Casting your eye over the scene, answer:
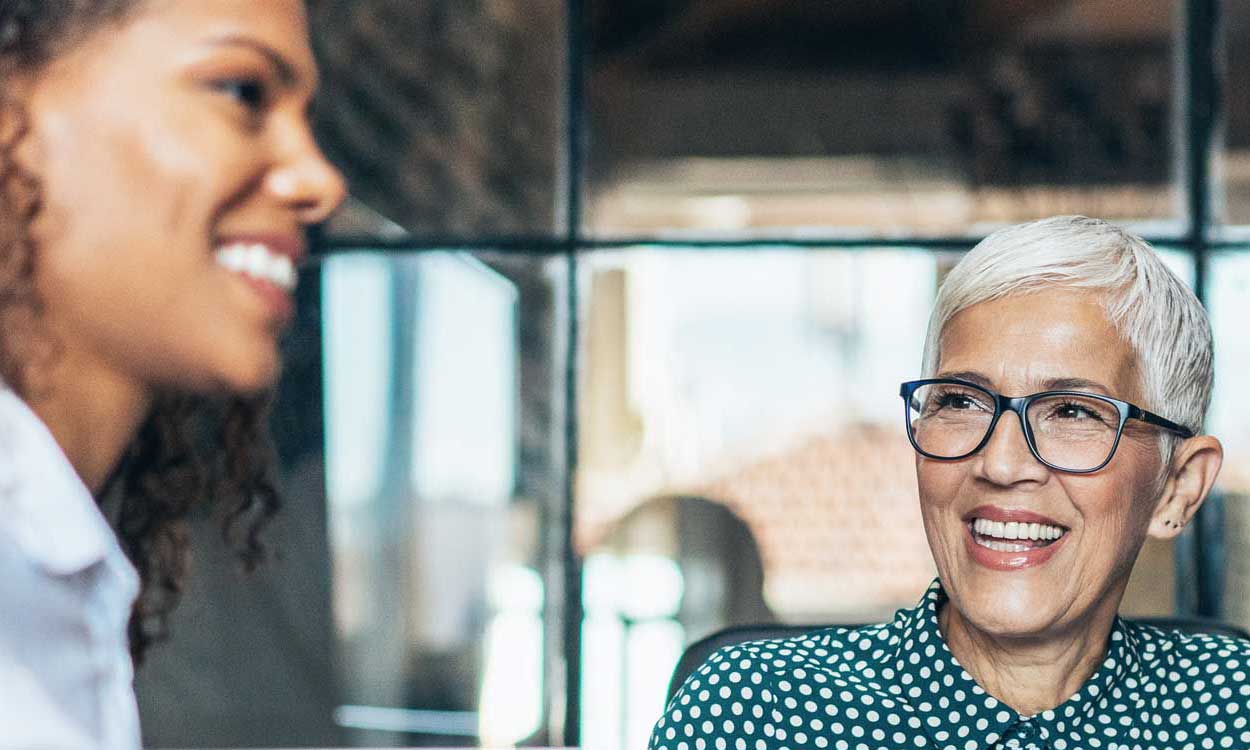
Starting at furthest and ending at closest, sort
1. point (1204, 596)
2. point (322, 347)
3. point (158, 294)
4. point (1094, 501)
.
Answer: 1. point (322, 347)
2. point (1204, 596)
3. point (1094, 501)
4. point (158, 294)

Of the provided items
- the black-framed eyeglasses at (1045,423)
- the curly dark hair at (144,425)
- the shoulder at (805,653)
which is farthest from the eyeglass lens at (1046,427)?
the curly dark hair at (144,425)

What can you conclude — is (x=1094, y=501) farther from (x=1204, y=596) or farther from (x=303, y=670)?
(x=303, y=670)

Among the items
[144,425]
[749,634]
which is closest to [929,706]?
[749,634]

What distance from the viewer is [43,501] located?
1.85ft

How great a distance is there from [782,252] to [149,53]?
7.74 feet

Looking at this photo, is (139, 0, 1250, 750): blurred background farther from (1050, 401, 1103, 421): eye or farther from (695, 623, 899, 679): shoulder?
(1050, 401, 1103, 421): eye

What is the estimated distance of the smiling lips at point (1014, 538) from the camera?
1.33 metres

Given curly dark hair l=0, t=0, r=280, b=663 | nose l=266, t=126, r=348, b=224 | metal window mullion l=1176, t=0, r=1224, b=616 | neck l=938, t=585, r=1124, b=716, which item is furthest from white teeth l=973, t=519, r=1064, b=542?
metal window mullion l=1176, t=0, r=1224, b=616

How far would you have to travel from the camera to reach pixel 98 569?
58 centimetres

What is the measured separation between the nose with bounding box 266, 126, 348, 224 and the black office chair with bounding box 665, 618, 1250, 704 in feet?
3.37

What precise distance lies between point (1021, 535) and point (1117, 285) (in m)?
0.28

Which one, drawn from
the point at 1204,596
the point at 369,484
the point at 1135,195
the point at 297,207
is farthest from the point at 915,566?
the point at 297,207

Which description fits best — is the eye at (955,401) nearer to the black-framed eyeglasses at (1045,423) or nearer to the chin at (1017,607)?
the black-framed eyeglasses at (1045,423)

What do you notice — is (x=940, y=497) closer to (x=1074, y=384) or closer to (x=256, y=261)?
(x=1074, y=384)
